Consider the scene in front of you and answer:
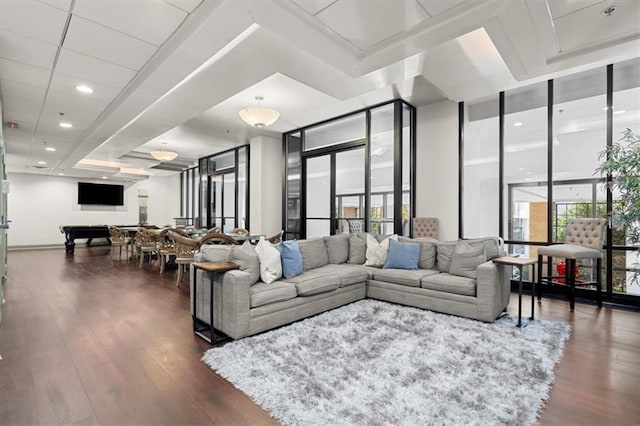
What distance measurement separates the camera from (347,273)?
413cm

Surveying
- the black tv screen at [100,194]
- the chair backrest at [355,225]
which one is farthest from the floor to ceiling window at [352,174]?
the black tv screen at [100,194]

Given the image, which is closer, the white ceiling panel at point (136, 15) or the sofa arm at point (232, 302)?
the white ceiling panel at point (136, 15)

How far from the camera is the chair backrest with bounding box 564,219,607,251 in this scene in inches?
165

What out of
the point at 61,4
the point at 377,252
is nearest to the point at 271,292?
the point at 377,252

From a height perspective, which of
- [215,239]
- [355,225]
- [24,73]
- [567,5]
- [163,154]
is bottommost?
[215,239]

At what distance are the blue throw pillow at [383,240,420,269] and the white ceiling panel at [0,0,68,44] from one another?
4.36m

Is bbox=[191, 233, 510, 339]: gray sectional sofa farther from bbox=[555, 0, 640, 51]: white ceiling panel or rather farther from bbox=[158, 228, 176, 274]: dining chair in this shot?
bbox=[158, 228, 176, 274]: dining chair

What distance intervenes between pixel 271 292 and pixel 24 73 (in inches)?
159

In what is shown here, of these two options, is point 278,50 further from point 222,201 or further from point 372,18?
point 222,201

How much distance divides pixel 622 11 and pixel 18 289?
8793 millimetres

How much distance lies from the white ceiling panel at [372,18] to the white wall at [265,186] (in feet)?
16.0

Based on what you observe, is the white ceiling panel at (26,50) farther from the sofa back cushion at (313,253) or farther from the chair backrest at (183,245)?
the sofa back cushion at (313,253)

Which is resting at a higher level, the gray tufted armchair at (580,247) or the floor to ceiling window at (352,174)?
the floor to ceiling window at (352,174)

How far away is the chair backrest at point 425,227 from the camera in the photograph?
5605 millimetres
